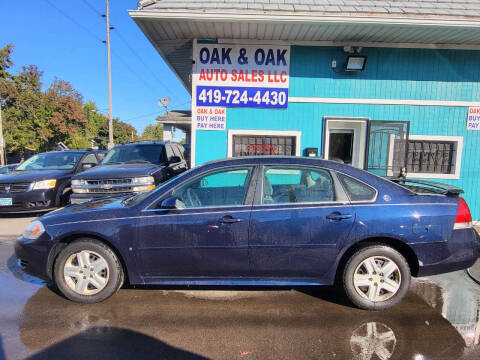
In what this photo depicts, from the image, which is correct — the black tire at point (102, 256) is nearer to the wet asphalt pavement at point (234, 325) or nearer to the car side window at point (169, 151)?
the wet asphalt pavement at point (234, 325)

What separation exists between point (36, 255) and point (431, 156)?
25.0 ft

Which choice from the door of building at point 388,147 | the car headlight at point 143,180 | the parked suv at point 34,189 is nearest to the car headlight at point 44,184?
the parked suv at point 34,189

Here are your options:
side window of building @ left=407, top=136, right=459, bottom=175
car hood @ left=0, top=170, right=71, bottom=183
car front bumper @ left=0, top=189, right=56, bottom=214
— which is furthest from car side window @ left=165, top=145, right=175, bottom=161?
side window of building @ left=407, top=136, right=459, bottom=175

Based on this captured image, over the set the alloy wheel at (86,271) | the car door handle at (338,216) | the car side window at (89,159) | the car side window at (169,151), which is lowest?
Result: the alloy wheel at (86,271)

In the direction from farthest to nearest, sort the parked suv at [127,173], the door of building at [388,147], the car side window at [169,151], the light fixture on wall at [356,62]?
the car side window at [169,151] < the door of building at [388,147] < the light fixture on wall at [356,62] < the parked suv at [127,173]

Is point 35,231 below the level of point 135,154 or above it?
below

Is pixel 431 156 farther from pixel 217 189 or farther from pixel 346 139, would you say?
pixel 217 189

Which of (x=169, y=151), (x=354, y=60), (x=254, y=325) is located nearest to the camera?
(x=254, y=325)

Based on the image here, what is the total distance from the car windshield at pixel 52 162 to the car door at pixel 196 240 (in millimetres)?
5983

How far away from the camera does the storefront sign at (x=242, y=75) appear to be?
6.27 meters

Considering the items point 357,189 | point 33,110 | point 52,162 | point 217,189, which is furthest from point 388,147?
point 33,110

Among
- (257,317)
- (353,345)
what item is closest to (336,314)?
(353,345)

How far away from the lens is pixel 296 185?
126 inches

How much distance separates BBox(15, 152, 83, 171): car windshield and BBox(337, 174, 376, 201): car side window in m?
7.36
